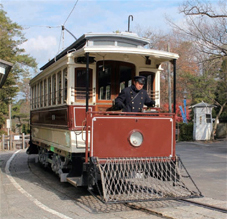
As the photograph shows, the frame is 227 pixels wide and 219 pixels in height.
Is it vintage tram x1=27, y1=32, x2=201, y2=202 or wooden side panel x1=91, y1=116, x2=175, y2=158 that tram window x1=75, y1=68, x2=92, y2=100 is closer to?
vintage tram x1=27, y1=32, x2=201, y2=202

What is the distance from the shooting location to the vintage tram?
6949 millimetres

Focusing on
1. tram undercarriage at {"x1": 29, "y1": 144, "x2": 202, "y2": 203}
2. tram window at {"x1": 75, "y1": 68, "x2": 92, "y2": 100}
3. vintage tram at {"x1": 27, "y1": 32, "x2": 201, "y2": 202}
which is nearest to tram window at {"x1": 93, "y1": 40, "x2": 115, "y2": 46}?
vintage tram at {"x1": 27, "y1": 32, "x2": 201, "y2": 202}

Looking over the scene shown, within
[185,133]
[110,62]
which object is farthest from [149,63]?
[185,133]

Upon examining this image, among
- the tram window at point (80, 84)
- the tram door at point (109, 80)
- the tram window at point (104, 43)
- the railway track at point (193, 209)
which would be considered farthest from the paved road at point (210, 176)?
the tram window at point (104, 43)

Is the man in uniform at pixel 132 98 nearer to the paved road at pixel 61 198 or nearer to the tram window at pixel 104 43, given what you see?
the tram window at pixel 104 43

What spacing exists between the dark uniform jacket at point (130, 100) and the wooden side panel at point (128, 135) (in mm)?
377

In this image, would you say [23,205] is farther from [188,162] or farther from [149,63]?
[188,162]

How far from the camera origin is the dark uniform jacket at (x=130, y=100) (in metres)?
7.50

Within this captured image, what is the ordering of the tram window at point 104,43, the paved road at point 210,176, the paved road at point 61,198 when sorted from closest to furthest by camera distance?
1. the paved road at point 61,198
2. the paved road at point 210,176
3. the tram window at point 104,43

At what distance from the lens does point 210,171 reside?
37.6ft

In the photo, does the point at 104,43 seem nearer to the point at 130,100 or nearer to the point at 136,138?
the point at 130,100

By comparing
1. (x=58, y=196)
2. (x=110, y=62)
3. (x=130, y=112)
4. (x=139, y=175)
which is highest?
(x=110, y=62)

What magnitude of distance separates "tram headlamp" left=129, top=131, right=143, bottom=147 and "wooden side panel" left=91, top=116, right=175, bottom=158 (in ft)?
0.20

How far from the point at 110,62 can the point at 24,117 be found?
40.7 metres
